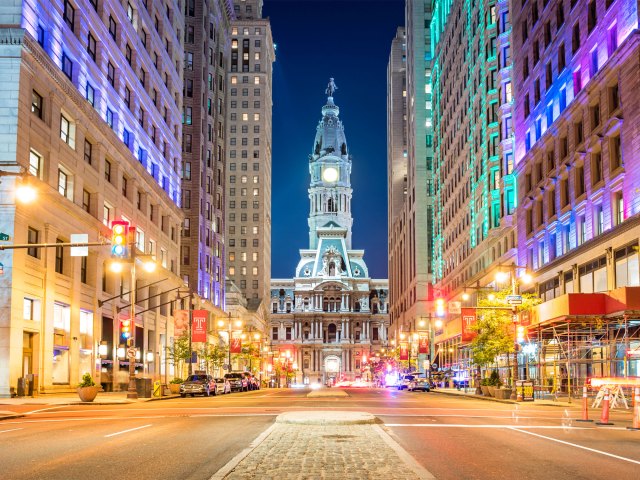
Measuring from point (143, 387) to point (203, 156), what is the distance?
216 feet

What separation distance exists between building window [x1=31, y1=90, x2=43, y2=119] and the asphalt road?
86.2 ft

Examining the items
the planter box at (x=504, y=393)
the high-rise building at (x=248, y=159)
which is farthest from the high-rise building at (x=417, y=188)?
the planter box at (x=504, y=393)

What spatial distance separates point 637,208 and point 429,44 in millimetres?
105754

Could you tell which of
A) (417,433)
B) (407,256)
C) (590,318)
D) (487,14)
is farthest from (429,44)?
(417,433)

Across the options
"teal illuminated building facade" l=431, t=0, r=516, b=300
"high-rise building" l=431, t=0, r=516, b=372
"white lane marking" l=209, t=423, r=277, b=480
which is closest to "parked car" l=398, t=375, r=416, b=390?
"high-rise building" l=431, t=0, r=516, b=372

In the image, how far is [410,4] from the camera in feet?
497

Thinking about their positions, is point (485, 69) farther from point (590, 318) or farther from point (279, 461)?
point (279, 461)

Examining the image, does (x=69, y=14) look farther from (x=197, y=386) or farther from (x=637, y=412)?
(x=637, y=412)

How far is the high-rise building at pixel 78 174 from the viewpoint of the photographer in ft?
148

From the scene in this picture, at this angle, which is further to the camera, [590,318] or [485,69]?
[485,69]

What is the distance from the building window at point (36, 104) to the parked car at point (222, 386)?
2531cm

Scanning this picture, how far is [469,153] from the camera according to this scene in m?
96.4

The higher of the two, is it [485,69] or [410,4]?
[410,4]

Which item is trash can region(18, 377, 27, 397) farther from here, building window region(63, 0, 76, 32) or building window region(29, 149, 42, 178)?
building window region(63, 0, 76, 32)
